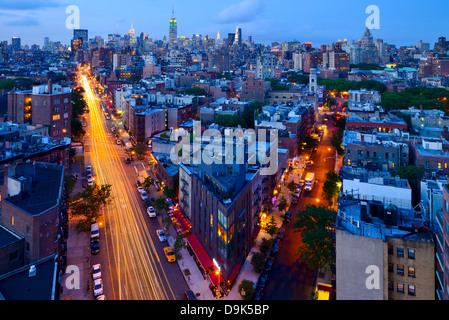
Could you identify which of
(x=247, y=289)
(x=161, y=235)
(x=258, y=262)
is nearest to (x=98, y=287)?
(x=161, y=235)

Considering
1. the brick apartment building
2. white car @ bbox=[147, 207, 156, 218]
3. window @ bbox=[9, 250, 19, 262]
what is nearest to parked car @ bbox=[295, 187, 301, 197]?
white car @ bbox=[147, 207, 156, 218]

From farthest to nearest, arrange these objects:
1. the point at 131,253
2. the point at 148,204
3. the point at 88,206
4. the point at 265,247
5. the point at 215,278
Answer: the point at 148,204
the point at 88,206
the point at 131,253
the point at 265,247
the point at 215,278

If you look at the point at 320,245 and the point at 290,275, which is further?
Result: the point at 290,275

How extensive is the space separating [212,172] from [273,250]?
837 cm

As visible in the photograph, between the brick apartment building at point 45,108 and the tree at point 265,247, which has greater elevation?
the brick apartment building at point 45,108

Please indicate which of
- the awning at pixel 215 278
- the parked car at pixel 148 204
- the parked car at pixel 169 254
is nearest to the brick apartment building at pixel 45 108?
the parked car at pixel 148 204

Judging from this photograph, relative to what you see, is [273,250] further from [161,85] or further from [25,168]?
[161,85]

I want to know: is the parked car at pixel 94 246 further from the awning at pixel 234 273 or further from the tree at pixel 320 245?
the tree at pixel 320 245

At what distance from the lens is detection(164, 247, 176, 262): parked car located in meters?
25.0

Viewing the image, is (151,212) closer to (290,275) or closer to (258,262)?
(258,262)

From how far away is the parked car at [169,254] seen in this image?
24953 millimetres

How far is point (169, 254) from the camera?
25.3 meters

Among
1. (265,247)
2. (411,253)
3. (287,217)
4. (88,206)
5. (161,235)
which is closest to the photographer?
(411,253)
